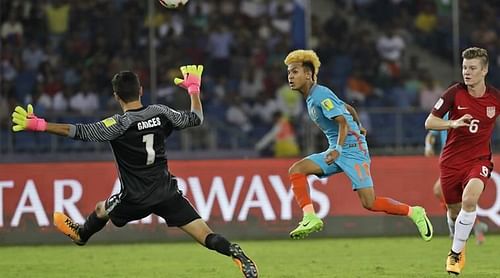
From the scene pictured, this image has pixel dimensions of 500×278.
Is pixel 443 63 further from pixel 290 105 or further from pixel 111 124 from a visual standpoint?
pixel 111 124

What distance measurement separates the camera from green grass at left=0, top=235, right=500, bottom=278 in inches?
488

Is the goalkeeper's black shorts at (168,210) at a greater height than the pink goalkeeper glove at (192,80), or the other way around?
the pink goalkeeper glove at (192,80)

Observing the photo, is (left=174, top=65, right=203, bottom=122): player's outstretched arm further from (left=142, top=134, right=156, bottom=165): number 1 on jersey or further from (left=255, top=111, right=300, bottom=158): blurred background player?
(left=255, top=111, right=300, bottom=158): blurred background player

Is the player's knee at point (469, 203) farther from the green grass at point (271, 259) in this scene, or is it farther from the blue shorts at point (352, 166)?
the blue shorts at point (352, 166)

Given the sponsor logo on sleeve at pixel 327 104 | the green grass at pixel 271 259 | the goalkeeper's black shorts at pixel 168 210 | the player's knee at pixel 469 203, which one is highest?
the sponsor logo on sleeve at pixel 327 104

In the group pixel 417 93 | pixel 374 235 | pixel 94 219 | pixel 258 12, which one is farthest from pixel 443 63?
pixel 94 219

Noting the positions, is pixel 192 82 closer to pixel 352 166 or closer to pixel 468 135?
pixel 352 166

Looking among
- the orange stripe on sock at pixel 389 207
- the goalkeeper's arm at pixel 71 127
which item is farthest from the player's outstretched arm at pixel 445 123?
the goalkeeper's arm at pixel 71 127

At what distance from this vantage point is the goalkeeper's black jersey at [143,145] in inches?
410

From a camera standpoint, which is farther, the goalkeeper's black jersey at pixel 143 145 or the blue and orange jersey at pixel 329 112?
the blue and orange jersey at pixel 329 112

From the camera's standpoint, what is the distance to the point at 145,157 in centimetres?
1056

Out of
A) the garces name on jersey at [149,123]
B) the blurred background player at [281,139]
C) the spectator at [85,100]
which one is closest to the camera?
the garces name on jersey at [149,123]

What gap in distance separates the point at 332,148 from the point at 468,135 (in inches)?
54.3

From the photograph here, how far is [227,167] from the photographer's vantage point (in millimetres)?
17656
